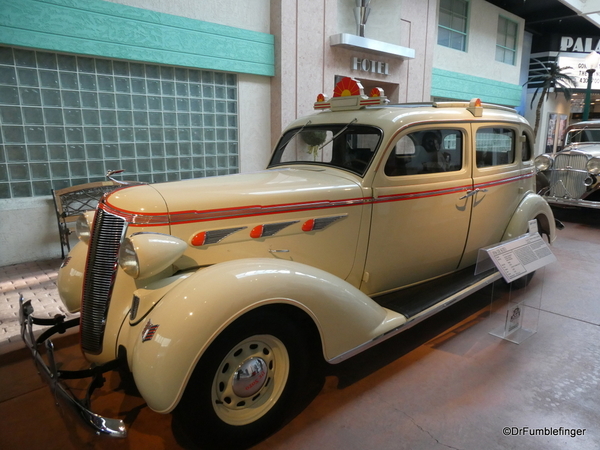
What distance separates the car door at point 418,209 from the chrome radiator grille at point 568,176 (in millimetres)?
4918

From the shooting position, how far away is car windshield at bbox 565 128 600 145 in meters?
8.09

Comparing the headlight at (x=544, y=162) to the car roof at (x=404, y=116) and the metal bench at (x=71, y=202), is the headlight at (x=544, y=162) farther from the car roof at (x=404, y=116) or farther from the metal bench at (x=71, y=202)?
the metal bench at (x=71, y=202)

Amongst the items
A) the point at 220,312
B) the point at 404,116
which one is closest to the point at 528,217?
the point at 404,116

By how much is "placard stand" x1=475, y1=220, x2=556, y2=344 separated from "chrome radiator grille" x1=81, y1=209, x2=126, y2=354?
2.46 metres

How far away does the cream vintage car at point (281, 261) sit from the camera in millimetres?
1843

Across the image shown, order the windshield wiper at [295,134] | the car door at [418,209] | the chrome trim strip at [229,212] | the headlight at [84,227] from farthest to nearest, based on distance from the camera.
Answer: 1. the windshield wiper at [295,134]
2. the car door at [418,209]
3. the headlight at [84,227]
4. the chrome trim strip at [229,212]

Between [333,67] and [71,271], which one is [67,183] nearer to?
[71,271]

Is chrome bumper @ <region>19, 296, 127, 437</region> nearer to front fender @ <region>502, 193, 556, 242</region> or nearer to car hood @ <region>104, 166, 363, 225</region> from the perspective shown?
car hood @ <region>104, 166, 363, 225</region>

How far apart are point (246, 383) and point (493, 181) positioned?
275cm

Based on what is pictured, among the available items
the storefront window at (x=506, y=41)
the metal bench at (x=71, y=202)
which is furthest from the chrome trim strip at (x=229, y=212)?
the storefront window at (x=506, y=41)

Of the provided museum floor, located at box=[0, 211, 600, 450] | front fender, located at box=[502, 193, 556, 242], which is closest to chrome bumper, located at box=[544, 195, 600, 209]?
front fender, located at box=[502, 193, 556, 242]

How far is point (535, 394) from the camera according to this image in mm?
2506

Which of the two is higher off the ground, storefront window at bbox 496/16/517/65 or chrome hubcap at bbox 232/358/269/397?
storefront window at bbox 496/16/517/65

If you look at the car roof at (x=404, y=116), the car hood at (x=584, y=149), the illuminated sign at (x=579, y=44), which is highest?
the illuminated sign at (x=579, y=44)
